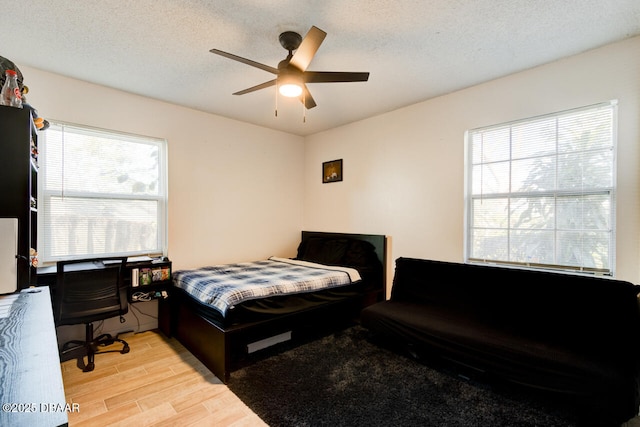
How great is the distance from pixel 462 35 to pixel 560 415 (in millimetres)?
2641

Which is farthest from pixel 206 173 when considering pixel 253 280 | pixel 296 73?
pixel 296 73

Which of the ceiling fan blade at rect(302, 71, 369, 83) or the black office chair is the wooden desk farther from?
the ceiling fan blade at rect(302, 71, 369, 83)

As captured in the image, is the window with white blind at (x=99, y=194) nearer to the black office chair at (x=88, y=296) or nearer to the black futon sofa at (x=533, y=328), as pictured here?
the black office chair at (x=88, y=296)

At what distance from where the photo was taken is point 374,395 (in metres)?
2.15

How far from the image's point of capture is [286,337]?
3068mm

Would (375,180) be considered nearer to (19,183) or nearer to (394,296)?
(394,296)

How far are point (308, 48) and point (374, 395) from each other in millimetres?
2413

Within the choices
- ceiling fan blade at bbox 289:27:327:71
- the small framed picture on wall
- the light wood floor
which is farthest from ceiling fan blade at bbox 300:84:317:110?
the light wood floor

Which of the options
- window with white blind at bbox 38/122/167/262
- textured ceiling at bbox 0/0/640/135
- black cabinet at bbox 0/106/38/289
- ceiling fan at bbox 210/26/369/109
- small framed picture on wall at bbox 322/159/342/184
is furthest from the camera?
small framed picture on wall at bbox 322/159/342/184

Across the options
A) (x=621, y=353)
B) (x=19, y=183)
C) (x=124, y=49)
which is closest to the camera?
(x=19, y=183)

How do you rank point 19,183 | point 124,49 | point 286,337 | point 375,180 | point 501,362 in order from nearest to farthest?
1. point 19,183
2. point 501,362
3. point 124,49
4. point 286,337
5. point 375,180

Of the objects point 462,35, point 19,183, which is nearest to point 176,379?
point 19,183

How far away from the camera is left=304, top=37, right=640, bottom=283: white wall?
87.8 inches

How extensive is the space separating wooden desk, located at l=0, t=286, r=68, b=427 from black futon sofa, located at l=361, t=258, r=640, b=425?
2348 millimetres
